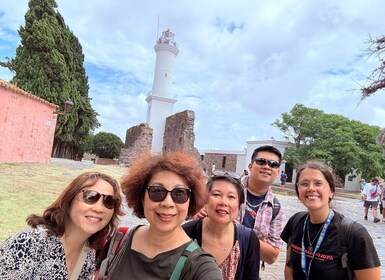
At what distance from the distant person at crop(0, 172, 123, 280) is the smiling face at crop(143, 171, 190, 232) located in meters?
0.41

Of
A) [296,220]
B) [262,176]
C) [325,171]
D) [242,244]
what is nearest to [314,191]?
[325,171]

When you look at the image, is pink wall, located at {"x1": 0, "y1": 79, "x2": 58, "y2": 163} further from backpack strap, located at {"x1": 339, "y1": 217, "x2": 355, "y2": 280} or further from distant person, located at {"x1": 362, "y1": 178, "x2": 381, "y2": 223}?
distant person, located at {"x1": 362, "y1": 178, "x2": 381, "y2": 223}

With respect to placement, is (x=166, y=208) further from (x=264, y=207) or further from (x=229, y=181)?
(x=264, y=207)

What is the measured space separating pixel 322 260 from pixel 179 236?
1106 mm

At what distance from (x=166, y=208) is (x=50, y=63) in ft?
83.2

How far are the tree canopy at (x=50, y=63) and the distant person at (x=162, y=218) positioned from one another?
79.7 feet

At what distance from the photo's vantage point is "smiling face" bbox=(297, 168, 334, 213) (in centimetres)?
237

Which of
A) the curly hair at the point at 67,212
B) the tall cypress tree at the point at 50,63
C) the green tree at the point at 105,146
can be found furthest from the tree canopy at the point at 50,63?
the curly hair at the point at 67,212

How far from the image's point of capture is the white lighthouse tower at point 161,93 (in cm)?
3381

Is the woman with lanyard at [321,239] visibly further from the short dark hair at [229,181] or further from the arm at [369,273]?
the short dark hair at [229,181]

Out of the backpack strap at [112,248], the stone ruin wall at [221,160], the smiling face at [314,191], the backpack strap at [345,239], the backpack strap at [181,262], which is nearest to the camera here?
the backpack strap at [181,262]

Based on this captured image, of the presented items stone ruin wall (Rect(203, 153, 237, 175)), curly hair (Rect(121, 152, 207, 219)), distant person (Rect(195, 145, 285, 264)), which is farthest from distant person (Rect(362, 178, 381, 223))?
stone ruin wall (Rect(203, 153, 237, 175))

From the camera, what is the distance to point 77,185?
210 centimetres

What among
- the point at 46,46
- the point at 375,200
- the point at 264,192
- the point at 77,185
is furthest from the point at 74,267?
the point at 46,46
